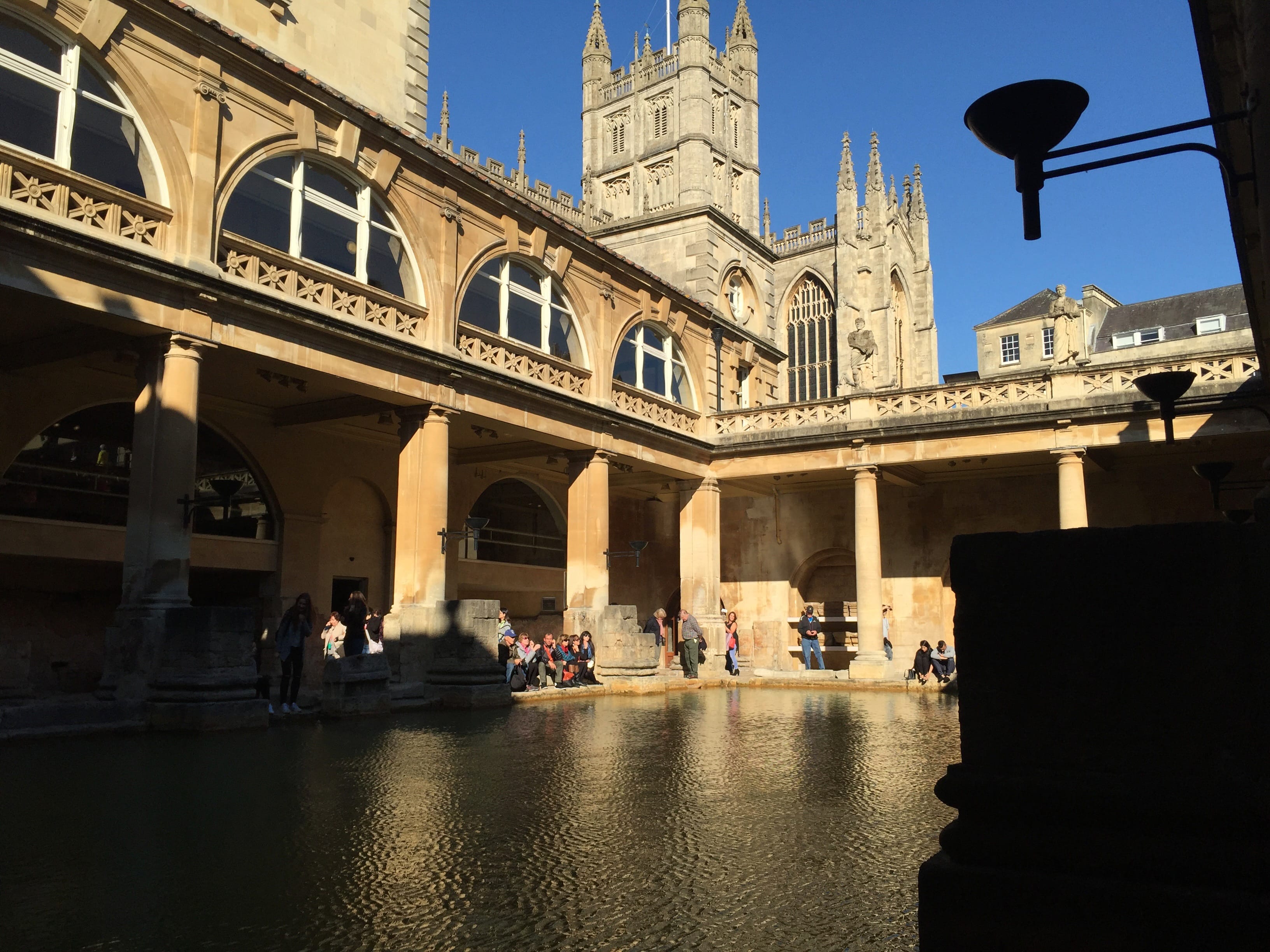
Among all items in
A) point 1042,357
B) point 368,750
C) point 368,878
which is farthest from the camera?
point 1042,357

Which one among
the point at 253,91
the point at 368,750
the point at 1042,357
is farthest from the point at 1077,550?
the point at 1042,357

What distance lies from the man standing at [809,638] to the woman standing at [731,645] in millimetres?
1641

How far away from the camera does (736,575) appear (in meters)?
28.9

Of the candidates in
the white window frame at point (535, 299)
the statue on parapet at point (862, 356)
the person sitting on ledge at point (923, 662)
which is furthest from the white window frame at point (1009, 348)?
the white window frame at point (535, 299)

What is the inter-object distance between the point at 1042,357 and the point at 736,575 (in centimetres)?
3358

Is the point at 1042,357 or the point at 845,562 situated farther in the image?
the point at 1042,357

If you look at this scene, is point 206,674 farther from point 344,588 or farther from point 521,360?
point 344,588

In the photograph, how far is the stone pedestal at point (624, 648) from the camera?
1847cm

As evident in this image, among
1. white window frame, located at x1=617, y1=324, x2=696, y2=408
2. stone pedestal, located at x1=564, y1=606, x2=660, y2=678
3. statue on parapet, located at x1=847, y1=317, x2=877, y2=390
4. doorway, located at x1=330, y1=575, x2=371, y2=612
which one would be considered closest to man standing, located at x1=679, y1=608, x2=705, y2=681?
stone pedestal, located at x1=564, y1=606, x2=660, y2=678

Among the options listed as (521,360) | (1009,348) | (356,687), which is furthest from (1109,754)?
(1009,348)

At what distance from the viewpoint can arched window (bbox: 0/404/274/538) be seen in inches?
617

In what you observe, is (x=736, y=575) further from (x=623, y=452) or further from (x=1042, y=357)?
(x=1042, y=357)

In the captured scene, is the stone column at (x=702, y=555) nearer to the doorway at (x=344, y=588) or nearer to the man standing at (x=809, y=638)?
the man standing at (x=809, y=638)

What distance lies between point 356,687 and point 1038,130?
10.7 metres
